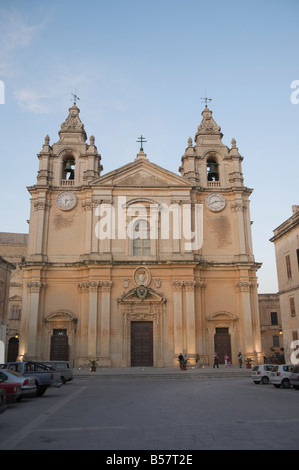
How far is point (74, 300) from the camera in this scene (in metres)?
32.4

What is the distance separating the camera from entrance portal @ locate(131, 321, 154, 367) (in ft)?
102

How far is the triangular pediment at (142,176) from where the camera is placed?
34.4m

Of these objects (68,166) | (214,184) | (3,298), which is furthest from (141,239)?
(3,298)

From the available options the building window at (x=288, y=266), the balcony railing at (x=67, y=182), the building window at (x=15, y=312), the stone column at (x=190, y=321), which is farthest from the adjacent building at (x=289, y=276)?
the building window at (x=15, y=312)

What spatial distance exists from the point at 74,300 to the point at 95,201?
8003 mm

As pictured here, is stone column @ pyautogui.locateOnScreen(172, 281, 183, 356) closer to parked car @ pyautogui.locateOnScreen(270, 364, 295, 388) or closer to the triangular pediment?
the triangular pediment

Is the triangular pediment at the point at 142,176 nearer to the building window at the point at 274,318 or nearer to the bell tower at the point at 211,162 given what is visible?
the bell tower at the point at 211,162

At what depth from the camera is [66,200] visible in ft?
113

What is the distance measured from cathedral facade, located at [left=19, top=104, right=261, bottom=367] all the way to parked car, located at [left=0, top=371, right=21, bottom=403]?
56.2 feet

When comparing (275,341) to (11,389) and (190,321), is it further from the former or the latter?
(11,389)

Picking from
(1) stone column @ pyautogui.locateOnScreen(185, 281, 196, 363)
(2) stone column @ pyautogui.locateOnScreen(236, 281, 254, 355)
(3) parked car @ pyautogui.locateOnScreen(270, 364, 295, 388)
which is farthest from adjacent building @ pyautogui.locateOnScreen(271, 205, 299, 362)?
(3) parked car @ pyautogui.locateOnScreen(270, 364, 295, 388)

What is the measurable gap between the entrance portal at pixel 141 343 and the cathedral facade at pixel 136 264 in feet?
0.25
